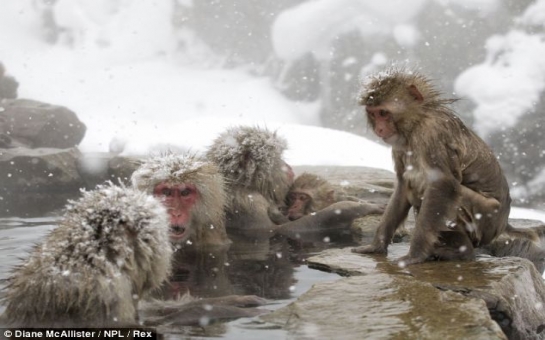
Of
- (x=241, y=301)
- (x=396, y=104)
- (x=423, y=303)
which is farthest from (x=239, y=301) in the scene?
(x=396, y=104)

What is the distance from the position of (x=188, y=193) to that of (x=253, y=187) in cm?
115

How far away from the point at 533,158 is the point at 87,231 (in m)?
10.7

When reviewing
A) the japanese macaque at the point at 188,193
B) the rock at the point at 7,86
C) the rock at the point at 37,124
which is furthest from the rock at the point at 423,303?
the rock at the point at 7,86

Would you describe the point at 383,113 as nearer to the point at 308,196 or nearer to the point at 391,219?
the point at 391,219

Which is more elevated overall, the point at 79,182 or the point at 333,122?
the point at 333,122

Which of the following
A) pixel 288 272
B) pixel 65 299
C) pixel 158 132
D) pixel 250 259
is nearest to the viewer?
pixel 65 299

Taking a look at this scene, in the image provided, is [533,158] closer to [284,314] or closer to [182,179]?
[182,179]

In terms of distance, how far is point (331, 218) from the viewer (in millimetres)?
6105

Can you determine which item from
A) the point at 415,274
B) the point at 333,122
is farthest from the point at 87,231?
the point at 333,122

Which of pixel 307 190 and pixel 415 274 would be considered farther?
pixel 307 190

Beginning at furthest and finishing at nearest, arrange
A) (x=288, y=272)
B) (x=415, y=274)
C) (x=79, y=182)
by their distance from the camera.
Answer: (x=79, y=182), (x=288, y=272), (x=415, y=274)

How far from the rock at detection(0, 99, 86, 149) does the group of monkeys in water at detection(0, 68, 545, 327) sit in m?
5.82

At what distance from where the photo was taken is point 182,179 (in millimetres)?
5086

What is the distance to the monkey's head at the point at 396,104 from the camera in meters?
4.25
